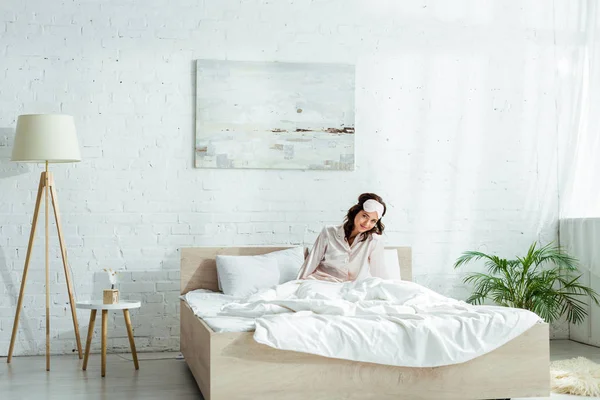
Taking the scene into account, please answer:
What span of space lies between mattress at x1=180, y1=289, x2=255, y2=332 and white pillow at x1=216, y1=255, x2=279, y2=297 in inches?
4.0

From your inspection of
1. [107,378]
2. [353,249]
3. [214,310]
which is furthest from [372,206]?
[107,378]

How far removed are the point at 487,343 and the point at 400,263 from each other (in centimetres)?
204

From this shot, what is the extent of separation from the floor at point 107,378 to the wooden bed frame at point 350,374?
1.48 ft

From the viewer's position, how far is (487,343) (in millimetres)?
3727

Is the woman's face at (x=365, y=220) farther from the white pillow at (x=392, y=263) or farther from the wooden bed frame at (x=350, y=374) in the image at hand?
the wooden bed frame at (x=350, y=374)

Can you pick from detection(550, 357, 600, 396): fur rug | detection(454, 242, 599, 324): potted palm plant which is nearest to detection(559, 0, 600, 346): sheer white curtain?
detection(454, 242, 599, 324): potted palm plant

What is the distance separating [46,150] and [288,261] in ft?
6.08

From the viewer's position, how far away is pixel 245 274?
17.1ft

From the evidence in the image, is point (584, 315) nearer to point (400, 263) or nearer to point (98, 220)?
point (400, 263)

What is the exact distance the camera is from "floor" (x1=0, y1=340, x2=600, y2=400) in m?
4.18

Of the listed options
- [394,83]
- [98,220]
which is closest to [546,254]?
[394,83]

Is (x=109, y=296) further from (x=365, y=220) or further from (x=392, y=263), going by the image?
(x=392, y=263)

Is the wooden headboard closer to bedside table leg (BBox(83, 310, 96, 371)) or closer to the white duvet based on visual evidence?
bedside table leg (BBox(83, 310, 96, 371))

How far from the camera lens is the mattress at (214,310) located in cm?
358
